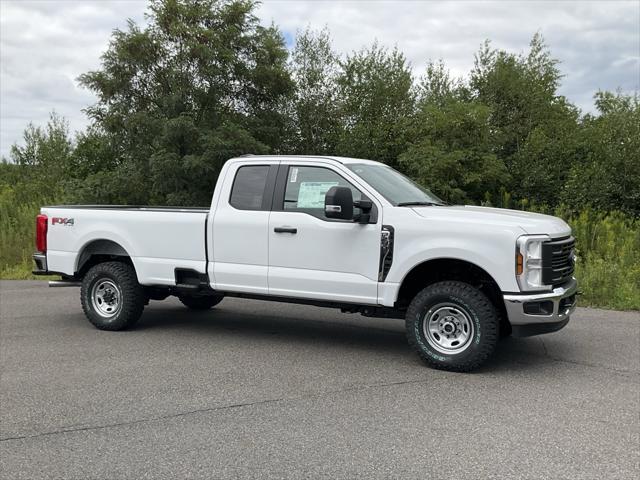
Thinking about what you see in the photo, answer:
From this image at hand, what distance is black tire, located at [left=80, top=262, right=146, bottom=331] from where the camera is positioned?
8102 mm

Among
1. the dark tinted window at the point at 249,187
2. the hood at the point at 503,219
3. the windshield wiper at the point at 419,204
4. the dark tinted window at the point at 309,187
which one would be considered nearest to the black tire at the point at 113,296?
the dark tinted window at the point at 249,187

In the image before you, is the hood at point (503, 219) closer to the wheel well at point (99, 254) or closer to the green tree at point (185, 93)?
the wheel well at point (99, 254)

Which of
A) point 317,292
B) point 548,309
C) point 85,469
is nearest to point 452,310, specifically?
point 548,309

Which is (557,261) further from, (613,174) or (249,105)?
(249,105)

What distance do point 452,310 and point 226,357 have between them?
2.36 metres

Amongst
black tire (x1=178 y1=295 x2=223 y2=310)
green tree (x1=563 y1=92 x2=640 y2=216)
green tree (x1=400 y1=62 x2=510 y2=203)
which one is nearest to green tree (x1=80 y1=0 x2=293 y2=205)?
green tree (x1=400 y1=62 x2=510 y2=203)

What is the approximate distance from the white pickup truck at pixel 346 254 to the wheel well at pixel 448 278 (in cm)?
1

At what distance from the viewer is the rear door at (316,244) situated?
6.61 m

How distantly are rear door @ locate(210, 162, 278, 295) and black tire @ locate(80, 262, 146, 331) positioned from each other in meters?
1.29

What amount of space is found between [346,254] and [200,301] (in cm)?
368

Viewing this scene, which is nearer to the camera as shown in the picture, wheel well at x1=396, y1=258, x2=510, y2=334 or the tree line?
wheel well at x1=396, y1=258, x2=510, y2=334

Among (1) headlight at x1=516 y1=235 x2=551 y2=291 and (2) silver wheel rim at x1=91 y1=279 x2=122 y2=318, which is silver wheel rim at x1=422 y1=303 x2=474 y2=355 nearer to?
(1) headlight at x1=516 y1=235 x2=551 y2=291

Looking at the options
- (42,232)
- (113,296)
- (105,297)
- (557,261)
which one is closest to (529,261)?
(557,261)

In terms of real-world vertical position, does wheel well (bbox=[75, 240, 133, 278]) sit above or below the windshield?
below
